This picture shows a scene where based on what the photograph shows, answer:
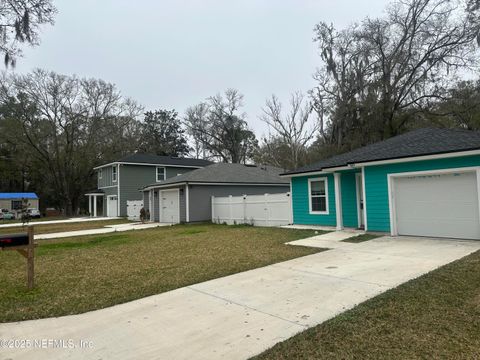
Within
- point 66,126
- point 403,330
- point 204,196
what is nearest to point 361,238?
point 403,330

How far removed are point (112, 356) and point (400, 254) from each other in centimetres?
657

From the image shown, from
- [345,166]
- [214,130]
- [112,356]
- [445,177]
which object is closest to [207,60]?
[345,166]

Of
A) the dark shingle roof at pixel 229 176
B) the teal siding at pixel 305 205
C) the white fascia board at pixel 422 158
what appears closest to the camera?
the white fascia board at pixel 422 158

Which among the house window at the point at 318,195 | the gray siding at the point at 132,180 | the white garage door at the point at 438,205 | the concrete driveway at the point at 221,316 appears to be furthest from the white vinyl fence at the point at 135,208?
the concrete driveway at the point at 221,316

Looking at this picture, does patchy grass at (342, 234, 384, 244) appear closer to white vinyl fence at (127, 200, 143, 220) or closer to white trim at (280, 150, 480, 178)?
white trim at (280, 150, 480, 178)

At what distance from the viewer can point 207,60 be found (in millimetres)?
21859

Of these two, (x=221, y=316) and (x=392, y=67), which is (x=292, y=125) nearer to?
(x=392, y=67)

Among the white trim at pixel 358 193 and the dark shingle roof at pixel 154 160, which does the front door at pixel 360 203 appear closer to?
the white trim at pixel 358 193

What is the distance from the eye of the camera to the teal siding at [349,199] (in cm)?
1281

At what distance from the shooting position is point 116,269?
725cm

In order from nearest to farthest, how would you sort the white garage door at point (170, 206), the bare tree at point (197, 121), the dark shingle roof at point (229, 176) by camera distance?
the white garage door at point (170, 206) < the dark shingle roof at point (229, 176) < the bare tree at point (197, 121)

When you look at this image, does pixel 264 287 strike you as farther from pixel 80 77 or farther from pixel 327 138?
pixel 80 77

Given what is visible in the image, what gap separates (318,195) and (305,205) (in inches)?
34.0

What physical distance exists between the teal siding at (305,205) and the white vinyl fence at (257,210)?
39 cm
